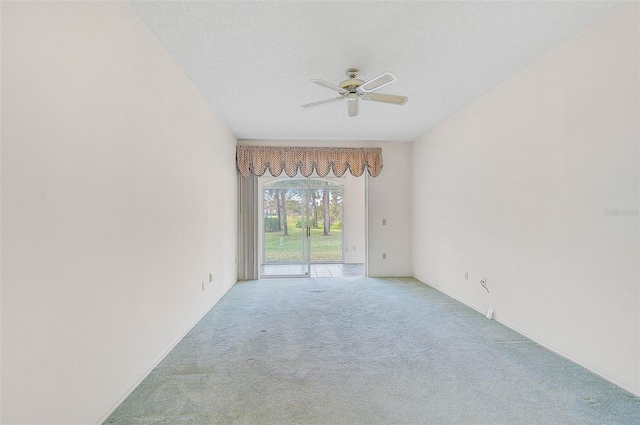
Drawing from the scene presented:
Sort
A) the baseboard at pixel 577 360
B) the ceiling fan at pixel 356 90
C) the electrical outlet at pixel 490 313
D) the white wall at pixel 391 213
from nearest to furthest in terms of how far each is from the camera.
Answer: the baseboard at pixel 577 360, the ceiling fan at pixel 356 90, the electrical outlet at pixel 490 313, the white wall at pixel 391 213

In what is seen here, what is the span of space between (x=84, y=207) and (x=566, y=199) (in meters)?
3.38

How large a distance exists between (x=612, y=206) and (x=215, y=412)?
2985 mm

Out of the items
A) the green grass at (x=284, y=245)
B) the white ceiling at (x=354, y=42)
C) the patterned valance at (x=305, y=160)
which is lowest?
the green grass at (x=284, y=245)

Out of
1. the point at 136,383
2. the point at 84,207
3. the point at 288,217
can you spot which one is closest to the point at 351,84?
the point at 84,207

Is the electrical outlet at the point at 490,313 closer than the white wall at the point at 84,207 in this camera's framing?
No

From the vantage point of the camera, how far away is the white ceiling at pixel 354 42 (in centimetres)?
209

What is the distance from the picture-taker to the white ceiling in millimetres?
2094

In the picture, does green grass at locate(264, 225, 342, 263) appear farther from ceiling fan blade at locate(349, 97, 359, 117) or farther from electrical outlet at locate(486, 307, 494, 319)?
electrical outlet at locate(486, 307, 494, 319)

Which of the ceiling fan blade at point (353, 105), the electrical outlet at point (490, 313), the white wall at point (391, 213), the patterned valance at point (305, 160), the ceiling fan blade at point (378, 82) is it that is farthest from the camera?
the white wall at point (391, 213)

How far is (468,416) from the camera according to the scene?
1824mm

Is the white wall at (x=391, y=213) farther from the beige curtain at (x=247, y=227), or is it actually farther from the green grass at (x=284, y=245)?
the beige curtain at (x=247, y=227)

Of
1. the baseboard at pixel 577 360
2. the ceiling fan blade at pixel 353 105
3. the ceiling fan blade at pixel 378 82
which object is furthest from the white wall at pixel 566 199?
the ceiling fan blade at pixel 353 105

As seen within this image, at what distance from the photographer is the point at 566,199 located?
2514 millimetres

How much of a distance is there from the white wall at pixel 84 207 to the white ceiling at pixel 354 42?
0.42m
